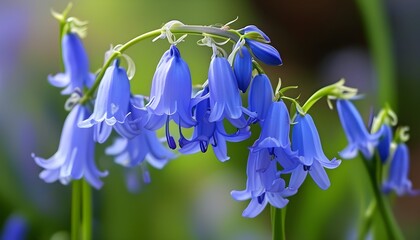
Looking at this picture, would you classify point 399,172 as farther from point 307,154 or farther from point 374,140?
point 307,154

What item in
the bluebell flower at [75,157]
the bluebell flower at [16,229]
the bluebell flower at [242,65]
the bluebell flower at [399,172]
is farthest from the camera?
the bluebell flower at [16,229]

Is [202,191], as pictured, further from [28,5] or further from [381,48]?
[28,5]

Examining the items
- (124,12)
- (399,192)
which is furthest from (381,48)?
(124,12)

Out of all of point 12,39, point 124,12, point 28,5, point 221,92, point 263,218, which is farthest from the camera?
point 28,5

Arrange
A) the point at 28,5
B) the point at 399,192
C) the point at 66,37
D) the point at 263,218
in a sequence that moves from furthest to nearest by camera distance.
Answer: the point at 28,5, the point at 263,218, the point at 399,192, the point at 66,37

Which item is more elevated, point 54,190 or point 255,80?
point 255,80

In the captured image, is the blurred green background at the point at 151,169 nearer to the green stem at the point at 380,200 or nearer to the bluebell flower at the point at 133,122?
the green stem at the point at 380,200

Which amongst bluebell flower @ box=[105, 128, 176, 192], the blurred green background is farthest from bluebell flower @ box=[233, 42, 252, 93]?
the blurred green background

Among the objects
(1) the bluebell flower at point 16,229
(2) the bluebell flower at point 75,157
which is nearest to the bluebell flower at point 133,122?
(2) the bluebell flower at point 75,157
